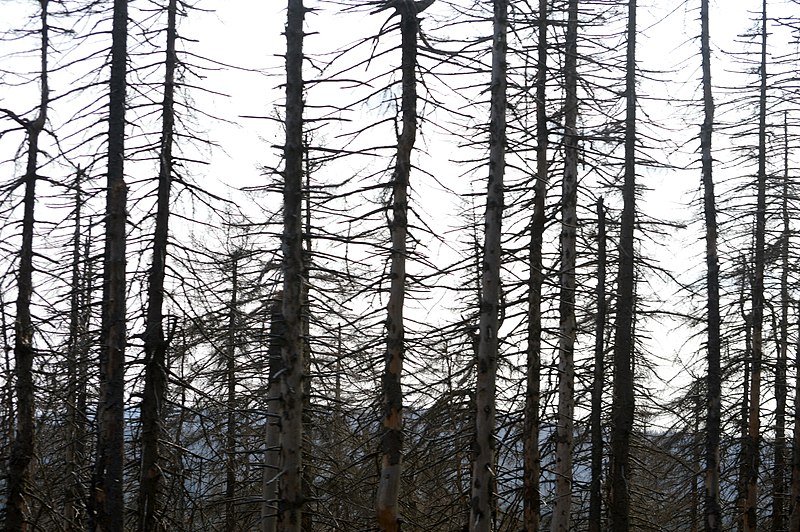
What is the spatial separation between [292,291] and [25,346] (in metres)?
5.15

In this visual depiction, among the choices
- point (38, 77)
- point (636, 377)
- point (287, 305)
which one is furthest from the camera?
point (636, 377)

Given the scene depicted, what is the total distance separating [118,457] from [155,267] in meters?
3.49

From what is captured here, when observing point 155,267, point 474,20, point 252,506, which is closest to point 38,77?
point 155,267

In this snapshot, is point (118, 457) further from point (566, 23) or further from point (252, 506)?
point (566, 23)

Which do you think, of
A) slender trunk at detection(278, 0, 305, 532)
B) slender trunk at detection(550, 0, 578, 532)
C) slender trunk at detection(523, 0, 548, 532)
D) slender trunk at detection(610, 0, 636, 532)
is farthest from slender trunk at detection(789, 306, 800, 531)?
slender trunk at detection(278, 0, 305, 532)

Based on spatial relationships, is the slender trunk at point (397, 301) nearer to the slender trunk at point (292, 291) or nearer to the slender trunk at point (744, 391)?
the slender trunk at point (292, 291)

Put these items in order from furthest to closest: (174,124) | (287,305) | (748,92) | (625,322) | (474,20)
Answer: (748,92) < (625,322) < (174,124) < (474,20) < (287,305)

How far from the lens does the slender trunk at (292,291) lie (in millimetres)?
9500

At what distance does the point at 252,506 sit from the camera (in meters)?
16.4

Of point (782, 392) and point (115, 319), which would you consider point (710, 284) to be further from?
point (115, 319)

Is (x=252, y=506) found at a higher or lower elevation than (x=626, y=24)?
lower

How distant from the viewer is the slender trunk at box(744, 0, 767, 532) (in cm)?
1920

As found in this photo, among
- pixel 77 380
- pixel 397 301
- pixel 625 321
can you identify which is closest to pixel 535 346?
pixel 625 321

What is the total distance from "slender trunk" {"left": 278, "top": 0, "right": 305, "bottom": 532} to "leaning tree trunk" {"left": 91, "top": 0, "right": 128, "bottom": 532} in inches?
92.6
